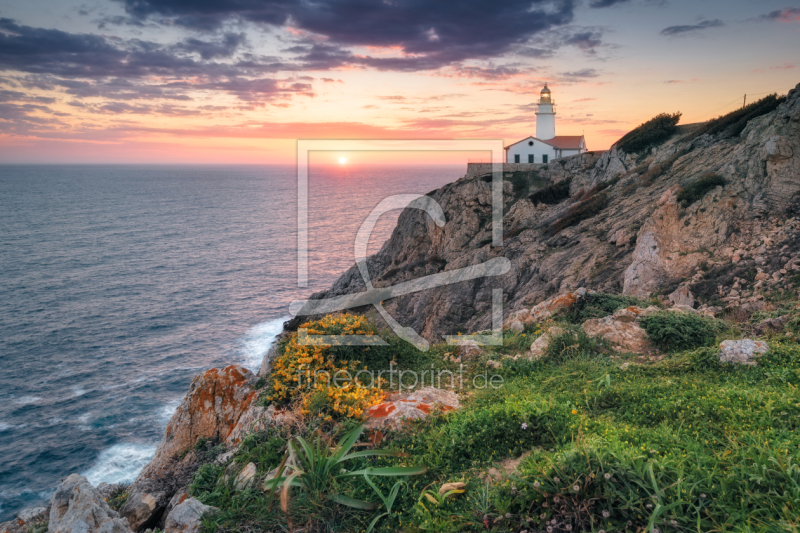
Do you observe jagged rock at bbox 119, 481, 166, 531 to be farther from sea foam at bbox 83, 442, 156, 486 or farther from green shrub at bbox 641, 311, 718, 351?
sea foam at bbox 83, 442, 156, 486

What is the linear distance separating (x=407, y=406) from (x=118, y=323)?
1731 inches

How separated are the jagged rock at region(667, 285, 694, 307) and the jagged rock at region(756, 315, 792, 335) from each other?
6.00m

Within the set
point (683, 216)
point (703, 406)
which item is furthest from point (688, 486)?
point (683, 216)

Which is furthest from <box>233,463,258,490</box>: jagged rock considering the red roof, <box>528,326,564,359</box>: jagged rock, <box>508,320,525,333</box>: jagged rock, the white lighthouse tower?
the white lighthouse tower

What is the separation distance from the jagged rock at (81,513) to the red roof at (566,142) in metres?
61.1

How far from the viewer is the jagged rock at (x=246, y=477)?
5855mm

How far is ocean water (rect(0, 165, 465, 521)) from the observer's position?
26000mm

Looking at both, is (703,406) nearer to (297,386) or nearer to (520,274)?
(297,386)

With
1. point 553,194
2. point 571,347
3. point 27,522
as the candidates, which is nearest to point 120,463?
point 27,522

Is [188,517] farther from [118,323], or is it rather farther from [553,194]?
[118,323]

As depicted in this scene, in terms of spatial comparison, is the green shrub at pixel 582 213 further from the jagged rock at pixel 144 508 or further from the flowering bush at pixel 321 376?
the jagged rock at pixel 144 508

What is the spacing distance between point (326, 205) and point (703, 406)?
13335cm

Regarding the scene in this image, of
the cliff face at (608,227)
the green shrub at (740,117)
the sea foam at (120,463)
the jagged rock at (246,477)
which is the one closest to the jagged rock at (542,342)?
the jagged rock at (246,477)

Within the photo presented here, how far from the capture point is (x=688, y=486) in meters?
3.86
